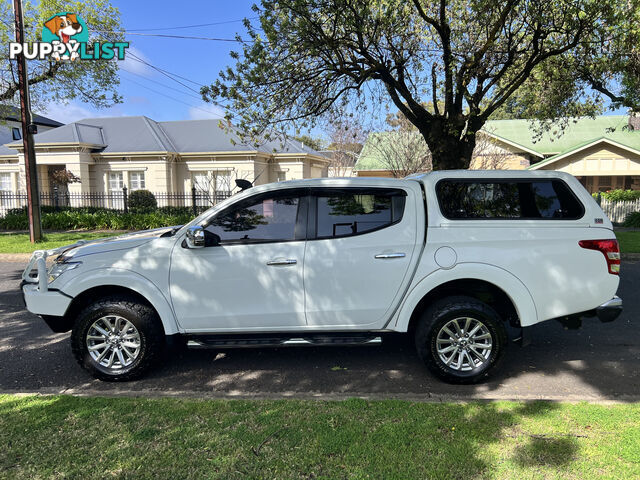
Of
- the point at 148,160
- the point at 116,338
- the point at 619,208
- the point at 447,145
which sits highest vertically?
the point at 148,160

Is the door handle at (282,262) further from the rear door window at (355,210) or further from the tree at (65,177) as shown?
the tree at (65,177)

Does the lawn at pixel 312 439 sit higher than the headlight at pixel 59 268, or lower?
lower

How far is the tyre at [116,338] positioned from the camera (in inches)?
163

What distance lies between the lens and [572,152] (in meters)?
22.7

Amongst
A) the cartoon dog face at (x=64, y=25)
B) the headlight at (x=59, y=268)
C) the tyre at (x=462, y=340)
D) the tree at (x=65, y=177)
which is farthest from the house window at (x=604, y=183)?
the tree at (x=65, y=177)

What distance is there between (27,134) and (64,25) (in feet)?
15.9

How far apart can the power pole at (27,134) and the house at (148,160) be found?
1082 cm

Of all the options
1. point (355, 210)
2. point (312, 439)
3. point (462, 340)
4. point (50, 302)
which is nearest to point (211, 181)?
point (50, 302)

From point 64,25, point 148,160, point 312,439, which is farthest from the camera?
point 148,160

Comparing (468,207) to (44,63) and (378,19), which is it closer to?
(378,19)

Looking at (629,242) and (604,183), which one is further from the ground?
(604,183)

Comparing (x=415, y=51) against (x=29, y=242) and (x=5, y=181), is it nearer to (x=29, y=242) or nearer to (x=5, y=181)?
(x=29, y=242)

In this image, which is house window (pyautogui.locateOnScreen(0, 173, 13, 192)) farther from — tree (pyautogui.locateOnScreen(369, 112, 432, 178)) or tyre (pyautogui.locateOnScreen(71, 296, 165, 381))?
tyre (pyautogui.locateOnScreen(71, 296, 165, 381))

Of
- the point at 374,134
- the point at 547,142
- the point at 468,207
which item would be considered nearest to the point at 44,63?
the point at 374,134
